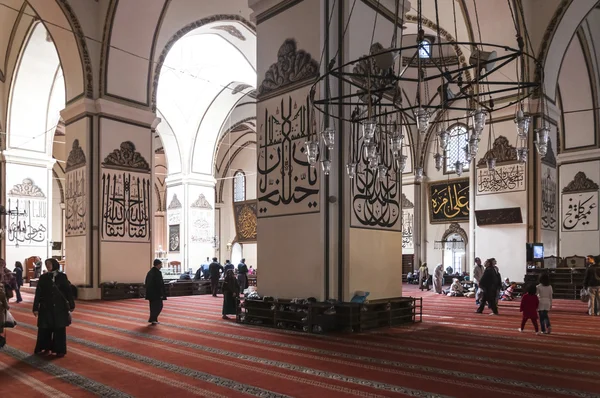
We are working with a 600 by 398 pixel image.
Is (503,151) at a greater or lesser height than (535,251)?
greater

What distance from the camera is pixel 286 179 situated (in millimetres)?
6152

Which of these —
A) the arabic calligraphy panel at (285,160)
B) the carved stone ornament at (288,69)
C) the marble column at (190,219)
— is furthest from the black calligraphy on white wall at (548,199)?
the marble column at (190,219)

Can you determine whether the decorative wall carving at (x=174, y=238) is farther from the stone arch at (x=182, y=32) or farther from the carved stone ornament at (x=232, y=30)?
the stone arch at (x=182, y=32)

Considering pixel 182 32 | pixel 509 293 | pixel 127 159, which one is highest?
pixel 182 32

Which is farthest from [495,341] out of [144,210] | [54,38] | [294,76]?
[54,38]

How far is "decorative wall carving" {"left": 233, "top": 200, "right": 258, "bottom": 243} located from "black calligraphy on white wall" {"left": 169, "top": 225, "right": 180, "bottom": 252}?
5738 millimetres

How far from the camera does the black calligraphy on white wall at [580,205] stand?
1186 cm

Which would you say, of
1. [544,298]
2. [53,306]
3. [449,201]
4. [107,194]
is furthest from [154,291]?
[449,201]

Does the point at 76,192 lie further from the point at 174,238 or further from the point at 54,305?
the point at 174,238

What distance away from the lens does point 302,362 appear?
3.91 m

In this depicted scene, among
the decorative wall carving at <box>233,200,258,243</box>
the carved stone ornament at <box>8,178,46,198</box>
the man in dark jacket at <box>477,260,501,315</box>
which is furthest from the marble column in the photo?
the man in dark jacket at <box>477,260,501,315</box>

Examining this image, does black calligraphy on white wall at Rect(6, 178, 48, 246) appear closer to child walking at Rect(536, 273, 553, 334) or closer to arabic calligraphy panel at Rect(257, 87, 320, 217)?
arabic calligraphy panel at Rect(257, 87, 320, 217)

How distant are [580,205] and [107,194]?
10.1 meters

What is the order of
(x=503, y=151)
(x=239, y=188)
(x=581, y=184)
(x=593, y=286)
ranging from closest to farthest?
(x=593, y=286), (x=503, y=151), (x=581, y=184), (x=239, y=188)
